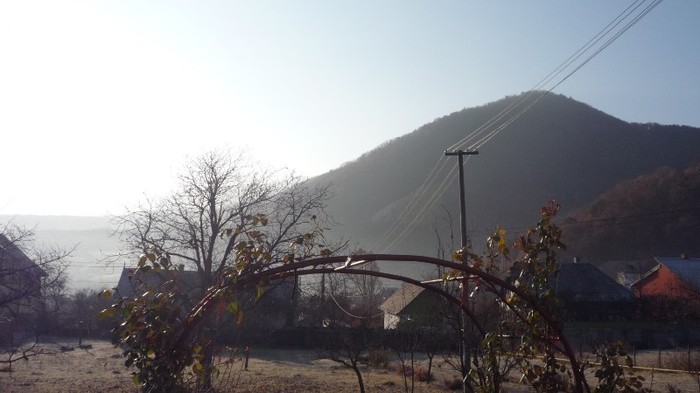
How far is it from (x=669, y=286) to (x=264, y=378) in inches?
1522

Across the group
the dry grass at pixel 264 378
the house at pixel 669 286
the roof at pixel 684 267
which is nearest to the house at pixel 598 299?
the house at pixel 669 286

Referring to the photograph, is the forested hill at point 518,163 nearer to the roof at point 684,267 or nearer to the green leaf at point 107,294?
the roof at point 684,267

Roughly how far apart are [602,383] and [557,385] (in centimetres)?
79

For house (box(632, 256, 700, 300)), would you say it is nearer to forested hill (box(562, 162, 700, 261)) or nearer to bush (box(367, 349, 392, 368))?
forested hill (box(562, 162, 700, 261))

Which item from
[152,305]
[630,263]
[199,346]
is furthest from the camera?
[630,263]

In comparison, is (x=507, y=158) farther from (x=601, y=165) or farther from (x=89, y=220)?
(x=89, y=220)

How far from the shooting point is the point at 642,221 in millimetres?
61344

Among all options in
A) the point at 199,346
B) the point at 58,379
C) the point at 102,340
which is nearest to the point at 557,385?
the point at 199,346

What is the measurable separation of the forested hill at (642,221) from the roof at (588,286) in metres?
4.74

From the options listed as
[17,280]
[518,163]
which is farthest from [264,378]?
[518,163]

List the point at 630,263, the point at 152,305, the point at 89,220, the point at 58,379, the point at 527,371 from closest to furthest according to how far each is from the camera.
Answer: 1. the point at 152,305
2. the point at 527,371
3. the point at 58,379
4. the point at 630,263
5. the point at 89,220

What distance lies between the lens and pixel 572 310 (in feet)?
153

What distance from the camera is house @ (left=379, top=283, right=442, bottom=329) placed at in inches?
839

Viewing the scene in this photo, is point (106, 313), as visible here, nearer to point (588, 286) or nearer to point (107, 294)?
point (107, 294)
